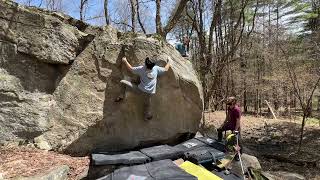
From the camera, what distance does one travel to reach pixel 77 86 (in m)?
8.15

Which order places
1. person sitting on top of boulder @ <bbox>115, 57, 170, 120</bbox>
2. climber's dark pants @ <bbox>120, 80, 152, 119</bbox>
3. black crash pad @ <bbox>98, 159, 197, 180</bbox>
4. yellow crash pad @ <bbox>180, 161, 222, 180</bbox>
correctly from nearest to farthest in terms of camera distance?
black crash pad @ <bbox>98, 159, 197, 180</bbox> → yellow crash pad @ <bbox>180, 161, 222, 180</bbox> → person sitting on top of boulder @ <bbox>115, 57, 170, 120</bbox> → climber's dark pants @ <bbox>120, 80, 152, 119</bbox>

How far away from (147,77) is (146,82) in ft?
0.39

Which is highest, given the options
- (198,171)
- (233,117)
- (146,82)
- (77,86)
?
(146,82)

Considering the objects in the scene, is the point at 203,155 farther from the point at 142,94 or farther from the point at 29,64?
the point at 29,64

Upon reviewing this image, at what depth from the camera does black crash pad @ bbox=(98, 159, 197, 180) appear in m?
5.82

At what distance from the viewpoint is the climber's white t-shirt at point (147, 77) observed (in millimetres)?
8055

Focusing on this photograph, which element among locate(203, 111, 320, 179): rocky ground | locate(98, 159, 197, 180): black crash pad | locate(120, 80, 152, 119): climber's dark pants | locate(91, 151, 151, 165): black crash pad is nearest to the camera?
locate(98, 159, 197, 180): black crash pad

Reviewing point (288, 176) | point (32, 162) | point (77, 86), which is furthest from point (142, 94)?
point (288, 176)

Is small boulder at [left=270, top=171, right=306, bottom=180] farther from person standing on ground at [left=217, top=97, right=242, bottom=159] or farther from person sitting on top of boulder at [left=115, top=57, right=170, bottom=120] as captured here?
person sitting on top of boulder at [left=115, top=57, right=170, bottom=120]

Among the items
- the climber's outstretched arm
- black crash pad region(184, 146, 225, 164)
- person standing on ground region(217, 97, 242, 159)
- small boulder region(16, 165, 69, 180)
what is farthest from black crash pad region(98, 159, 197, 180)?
person standing on ground region(217, 97, 242, 159)

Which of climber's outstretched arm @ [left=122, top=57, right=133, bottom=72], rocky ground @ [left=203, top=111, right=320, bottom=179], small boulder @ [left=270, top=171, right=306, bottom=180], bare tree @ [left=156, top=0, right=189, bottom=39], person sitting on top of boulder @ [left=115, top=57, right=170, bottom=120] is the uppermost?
bare tree @ [left=156, top=0, right=189, bottom=39]

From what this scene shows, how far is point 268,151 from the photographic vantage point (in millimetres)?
12453

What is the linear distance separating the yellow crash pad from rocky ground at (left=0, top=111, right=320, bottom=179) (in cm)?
195

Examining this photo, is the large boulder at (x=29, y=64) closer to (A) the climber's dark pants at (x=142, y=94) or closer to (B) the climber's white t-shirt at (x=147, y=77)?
Result: (A) the climber's dark pants at (x=142, y=94)
